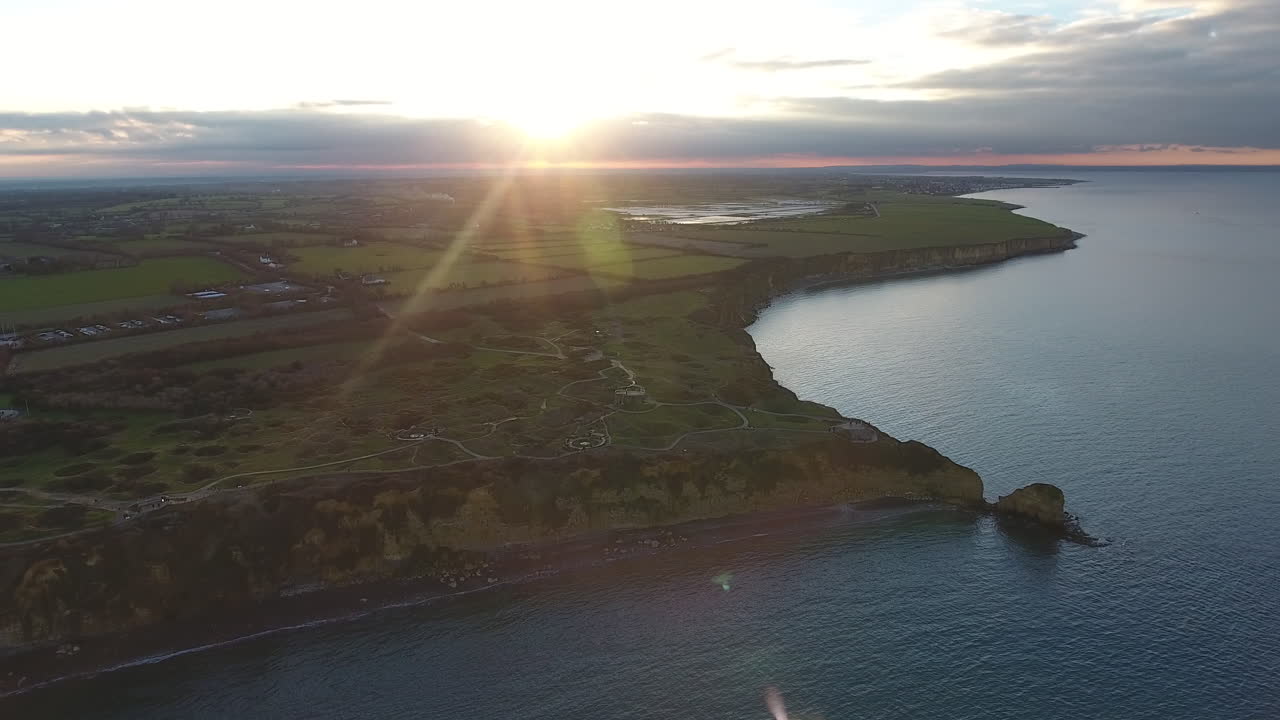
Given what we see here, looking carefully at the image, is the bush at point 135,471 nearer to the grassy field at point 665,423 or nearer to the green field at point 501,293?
the grassy field at point 665,423

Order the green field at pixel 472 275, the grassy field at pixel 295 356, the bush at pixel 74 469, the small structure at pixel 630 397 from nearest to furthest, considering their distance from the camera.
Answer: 1. the bush at pixel 74 469
2. the small structure at pixel 630 397
3. the grassy field at pixel 295 356
4. the green field at pixel 472 275

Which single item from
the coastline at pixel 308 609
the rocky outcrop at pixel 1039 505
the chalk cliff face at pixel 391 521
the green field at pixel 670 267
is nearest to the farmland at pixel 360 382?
the chalk cliff face at pixel 391 521

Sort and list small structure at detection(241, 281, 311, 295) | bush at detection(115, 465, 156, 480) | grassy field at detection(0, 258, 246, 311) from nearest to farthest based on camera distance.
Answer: bush at detection(115, 465, 156, 480) < grassy field at detection(0, 258, 246, 311) < small structure at detection(241, 281, 311, 295)

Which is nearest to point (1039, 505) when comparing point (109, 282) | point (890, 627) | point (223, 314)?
point (890, 627)

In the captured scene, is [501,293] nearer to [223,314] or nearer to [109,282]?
[223,314]

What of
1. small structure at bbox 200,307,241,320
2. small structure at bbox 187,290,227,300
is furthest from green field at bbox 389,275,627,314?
small structure at bbox 187,290,227,300

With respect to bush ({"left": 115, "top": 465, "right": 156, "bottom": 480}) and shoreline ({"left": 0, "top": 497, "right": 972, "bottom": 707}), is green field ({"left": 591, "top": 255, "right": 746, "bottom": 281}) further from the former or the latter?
bush ({"left": 115, "top": 465, "right": 156, "bottom": 480})

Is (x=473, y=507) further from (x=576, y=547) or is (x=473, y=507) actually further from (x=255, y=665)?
(x=255, y=665)
